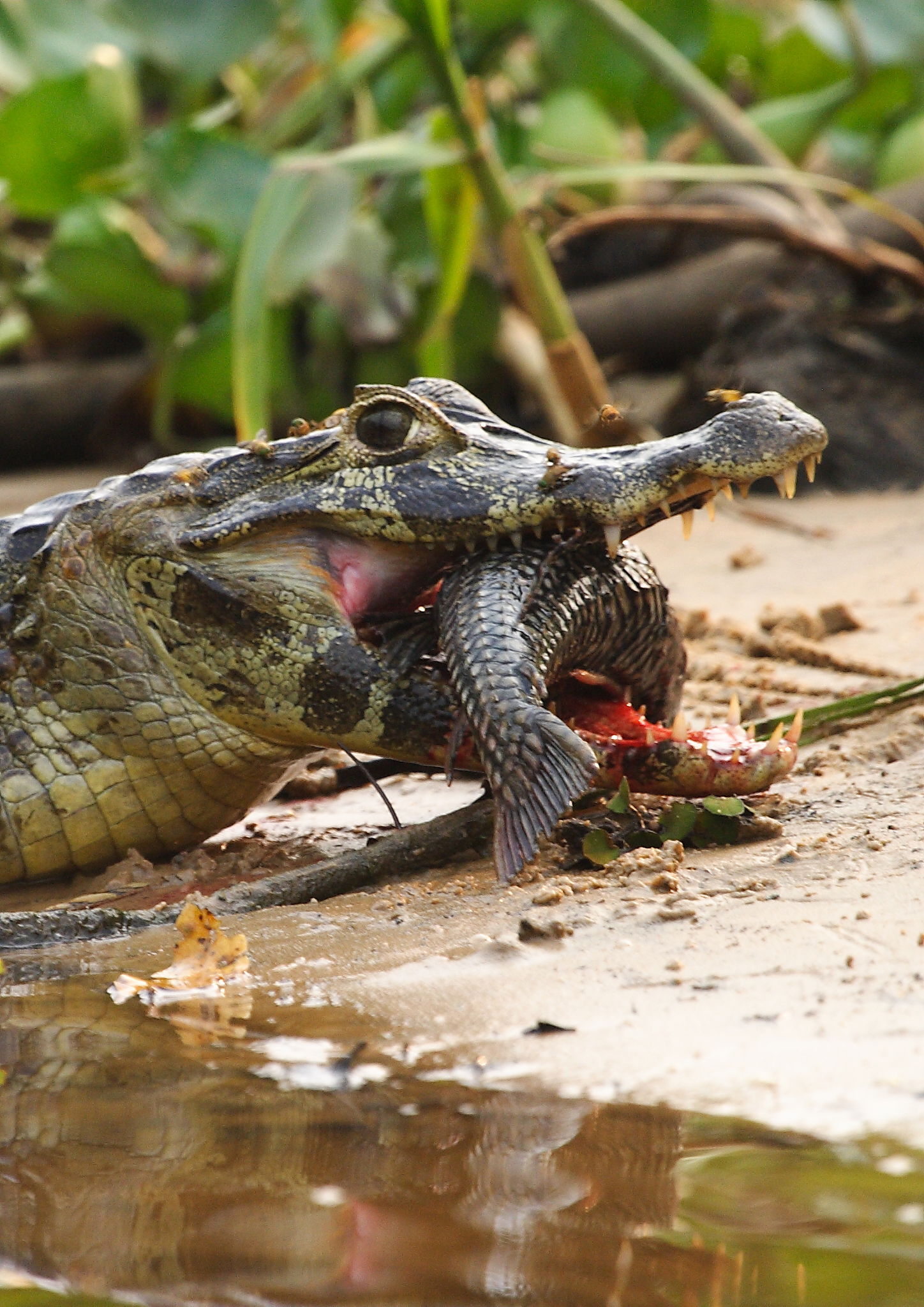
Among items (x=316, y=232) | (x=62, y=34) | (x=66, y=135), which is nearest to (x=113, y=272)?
(x=66, y=135)

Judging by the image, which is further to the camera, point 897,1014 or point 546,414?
point 546,414

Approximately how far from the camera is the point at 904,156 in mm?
7930

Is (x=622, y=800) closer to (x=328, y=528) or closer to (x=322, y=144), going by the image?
(x=328, y=528)

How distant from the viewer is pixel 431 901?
2.71 m

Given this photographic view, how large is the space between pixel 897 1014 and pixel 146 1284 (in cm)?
100

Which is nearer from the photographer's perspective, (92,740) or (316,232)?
(92,740)

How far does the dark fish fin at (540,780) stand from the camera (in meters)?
2.52

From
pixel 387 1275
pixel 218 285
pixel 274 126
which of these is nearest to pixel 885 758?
pixel 387 1275

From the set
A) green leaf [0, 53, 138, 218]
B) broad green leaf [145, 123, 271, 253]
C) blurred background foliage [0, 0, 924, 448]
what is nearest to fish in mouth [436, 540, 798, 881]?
blurred background foliage [0, 0, 924, 448]

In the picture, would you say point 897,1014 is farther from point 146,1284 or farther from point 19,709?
point 19,709

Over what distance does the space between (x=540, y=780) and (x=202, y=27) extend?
6997 mm

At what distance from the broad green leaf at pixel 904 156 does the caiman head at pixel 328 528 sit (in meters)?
5.71

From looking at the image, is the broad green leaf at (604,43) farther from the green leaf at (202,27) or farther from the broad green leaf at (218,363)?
the broad green leaf at (218,363)

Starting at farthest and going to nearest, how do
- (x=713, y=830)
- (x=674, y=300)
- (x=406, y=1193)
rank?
1. (x=674, y=300)
2. (x=713, y=830)
3. (x=406, y=1193)
